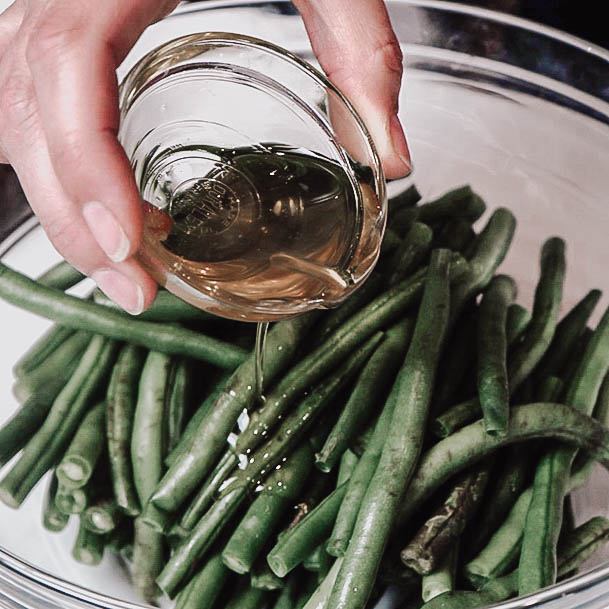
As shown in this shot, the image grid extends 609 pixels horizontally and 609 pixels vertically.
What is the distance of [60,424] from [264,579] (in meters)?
0.47

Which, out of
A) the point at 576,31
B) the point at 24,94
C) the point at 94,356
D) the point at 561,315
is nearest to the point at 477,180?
the point at 561,315

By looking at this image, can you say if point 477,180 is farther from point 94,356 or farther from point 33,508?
point 33,508

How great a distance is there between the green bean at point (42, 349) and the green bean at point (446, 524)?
0.78 metres

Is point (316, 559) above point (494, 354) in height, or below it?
below

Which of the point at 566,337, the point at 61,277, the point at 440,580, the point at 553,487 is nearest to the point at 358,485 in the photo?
the point at 440,580

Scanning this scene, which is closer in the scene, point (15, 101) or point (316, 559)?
point (15, 101)

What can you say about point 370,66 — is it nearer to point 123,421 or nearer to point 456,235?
point 456,235

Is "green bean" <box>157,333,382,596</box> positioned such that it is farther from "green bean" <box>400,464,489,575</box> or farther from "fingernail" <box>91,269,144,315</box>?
"fingernail" <box>91,269,144,315</box>

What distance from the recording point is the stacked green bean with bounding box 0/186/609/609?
1410mm

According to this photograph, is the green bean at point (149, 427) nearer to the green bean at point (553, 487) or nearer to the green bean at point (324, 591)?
the green bean at point (324, 591)

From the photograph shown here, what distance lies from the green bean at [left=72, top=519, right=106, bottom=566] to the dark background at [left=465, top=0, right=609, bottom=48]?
1592 millimetres

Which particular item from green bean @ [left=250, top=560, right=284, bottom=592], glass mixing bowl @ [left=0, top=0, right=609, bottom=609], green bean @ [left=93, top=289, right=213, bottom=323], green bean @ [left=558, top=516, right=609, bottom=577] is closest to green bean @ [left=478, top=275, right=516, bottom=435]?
glass mixing bowl @ [left=0, top=0, right=609, bottom=609]

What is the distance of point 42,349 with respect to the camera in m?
1.74

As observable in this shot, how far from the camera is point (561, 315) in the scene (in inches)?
69.4
